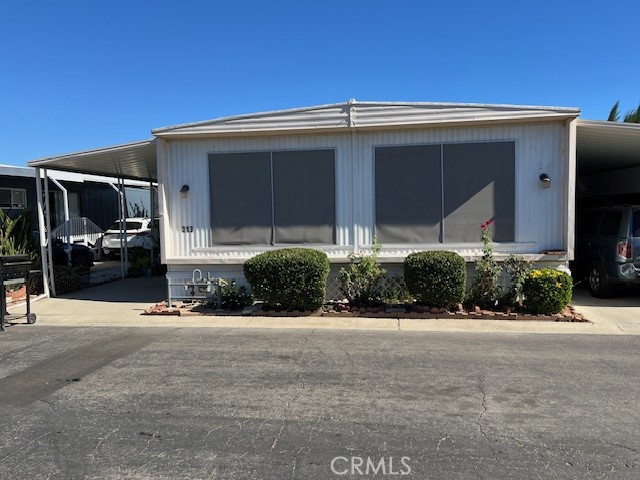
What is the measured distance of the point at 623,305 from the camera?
918cm

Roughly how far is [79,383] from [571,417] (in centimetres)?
457

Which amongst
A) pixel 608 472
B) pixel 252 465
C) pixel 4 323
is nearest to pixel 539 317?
pixel 608 472

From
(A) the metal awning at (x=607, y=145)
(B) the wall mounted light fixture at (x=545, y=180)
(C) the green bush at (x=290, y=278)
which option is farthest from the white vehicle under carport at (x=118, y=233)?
(A) the metal awning at (x=607, y=145)

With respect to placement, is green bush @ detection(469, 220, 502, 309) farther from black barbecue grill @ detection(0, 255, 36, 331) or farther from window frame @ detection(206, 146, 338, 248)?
black barbecue grill @ detection(0, 255, 36, 331)

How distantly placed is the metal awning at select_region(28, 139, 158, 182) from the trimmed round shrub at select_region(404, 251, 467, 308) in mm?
5581

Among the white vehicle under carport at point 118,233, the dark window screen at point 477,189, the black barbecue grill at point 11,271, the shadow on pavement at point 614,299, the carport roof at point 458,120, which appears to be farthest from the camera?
the white vehicle under carport at point 118,233

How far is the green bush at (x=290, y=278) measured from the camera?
8.32 metres

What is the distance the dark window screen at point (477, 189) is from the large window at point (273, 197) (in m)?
2.13

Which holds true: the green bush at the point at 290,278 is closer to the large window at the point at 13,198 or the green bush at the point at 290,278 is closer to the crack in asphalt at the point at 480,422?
the crack in asphalt at the point at 480,422

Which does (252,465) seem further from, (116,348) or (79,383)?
(116,348)

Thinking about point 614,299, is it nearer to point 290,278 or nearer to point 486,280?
point 486,280

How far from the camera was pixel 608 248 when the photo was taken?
9547mm

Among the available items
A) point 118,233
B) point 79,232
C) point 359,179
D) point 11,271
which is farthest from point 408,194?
point 118,233

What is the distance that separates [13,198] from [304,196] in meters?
12.0
